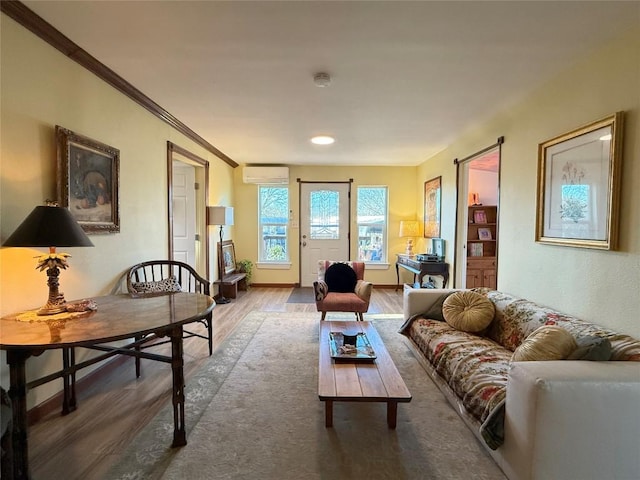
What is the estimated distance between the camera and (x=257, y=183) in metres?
6.61

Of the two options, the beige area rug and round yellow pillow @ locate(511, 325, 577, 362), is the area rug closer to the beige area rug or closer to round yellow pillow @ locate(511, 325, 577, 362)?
the beige area rug

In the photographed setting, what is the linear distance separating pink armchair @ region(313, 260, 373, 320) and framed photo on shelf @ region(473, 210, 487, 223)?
2253mm

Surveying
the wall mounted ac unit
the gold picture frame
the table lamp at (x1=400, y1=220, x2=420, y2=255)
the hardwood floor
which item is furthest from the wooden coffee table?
the wall mounted ac unit

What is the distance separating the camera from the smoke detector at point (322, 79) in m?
2.60

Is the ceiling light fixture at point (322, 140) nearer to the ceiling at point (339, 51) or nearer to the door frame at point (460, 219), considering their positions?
the ceiling at point (339, 51)

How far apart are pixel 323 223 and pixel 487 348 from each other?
180 inches

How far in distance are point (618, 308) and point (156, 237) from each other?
384cm

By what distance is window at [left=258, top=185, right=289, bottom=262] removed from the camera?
676 cm

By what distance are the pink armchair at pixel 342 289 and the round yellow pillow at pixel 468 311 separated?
109 cm

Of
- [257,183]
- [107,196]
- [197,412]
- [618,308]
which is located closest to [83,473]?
[197,412]

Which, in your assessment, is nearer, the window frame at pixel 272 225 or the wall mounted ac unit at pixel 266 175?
the wall mounted ac unit at pixel 266 175

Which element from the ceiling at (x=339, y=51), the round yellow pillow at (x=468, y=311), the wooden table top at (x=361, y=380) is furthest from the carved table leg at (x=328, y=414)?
the ceiling at (x=339, y=51)

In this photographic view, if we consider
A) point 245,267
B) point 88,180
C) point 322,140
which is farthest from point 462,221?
point 88,180

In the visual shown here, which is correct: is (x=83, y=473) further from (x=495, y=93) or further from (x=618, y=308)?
(x=495, y=93)
